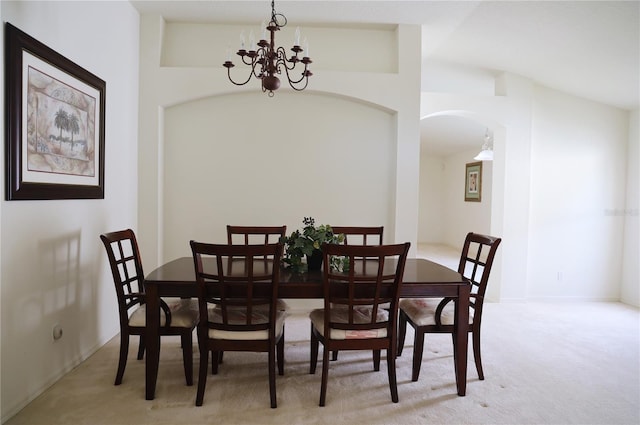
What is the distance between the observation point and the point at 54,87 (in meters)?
2.49

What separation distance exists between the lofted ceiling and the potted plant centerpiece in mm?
2142

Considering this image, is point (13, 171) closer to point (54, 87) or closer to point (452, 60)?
point (54, 87)

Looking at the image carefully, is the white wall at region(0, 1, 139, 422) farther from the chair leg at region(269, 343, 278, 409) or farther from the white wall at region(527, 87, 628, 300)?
the white wall at region(527, 87, 628, 300)

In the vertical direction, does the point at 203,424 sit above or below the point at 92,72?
below

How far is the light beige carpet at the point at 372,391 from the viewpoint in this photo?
225 cm

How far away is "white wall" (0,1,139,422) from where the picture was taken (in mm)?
2213

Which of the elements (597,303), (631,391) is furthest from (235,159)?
(597,303)

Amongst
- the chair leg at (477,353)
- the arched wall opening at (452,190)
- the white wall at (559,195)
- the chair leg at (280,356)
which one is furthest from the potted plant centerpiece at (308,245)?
the arched wall opening at (452,190)

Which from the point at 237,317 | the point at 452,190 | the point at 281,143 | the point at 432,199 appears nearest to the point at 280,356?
the point at 237,317

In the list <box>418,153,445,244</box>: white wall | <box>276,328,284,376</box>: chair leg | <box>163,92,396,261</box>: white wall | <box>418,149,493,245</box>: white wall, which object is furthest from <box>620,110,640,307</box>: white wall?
<box>418,153,445,244</box>: white wall

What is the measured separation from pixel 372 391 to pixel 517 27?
11.1 feet

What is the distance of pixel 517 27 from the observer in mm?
3770

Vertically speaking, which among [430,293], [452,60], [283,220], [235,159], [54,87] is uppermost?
[452,60]

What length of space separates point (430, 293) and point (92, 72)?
9.17ft
